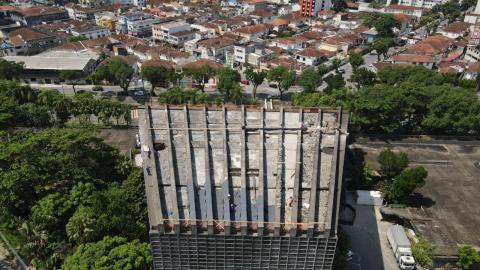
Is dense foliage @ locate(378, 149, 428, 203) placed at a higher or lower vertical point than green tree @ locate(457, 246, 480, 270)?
higher

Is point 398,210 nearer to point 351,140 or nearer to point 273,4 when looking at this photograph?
point 351,140

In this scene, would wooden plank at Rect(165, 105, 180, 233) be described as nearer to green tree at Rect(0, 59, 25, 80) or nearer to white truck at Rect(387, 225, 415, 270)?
white truck at Rect(387, 225, 415, 270)

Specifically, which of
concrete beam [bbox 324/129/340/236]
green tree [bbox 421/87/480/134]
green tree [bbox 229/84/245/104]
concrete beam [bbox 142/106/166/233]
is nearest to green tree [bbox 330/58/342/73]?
green tree [bbox 229/84/245/104]

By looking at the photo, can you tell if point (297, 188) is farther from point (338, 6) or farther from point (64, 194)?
point (338, 6)

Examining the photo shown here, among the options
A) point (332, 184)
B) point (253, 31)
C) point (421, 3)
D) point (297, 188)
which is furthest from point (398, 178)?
point (421, 3)

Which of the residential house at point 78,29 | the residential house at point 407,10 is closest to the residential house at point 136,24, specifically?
the residential house at point 78,29

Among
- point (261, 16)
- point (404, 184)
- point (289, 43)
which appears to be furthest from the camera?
point (261, 16)
